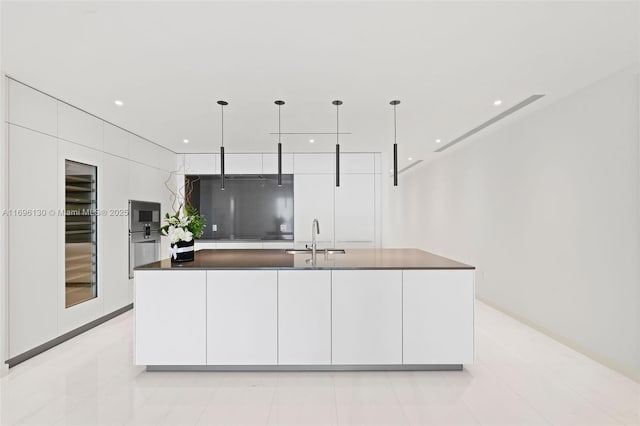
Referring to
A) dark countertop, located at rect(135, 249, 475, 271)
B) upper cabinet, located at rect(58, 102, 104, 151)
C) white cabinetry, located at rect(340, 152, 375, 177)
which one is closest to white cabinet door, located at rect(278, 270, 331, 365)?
dark countertop, located at rect(135, 249, 475, 271)

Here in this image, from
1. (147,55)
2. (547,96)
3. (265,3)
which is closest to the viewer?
(265,3)

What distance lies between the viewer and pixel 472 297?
9.12 ft

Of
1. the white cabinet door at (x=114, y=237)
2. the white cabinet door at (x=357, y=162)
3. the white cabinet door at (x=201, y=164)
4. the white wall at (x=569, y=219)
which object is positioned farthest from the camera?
the white cabinet door at (x=201, y=164)

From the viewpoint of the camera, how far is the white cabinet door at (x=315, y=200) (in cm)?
573

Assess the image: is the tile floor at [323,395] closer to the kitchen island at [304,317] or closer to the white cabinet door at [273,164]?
the kitchen island at [304,317]

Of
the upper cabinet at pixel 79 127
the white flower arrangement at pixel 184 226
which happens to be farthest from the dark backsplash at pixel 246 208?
the white flower arrangement at pixel 184 226

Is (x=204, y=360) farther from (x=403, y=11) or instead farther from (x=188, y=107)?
(x=403, y=11)

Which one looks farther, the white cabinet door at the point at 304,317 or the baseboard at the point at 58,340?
the baseboard at the point at 58,340

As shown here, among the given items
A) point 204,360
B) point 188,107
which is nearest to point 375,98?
point 188,107

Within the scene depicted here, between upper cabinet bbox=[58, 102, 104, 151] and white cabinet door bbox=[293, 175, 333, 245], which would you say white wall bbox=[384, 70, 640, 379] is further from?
upper cabinet bbox=[58, 102, 104, 151]

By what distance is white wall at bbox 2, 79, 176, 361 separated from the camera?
2887 millimetres

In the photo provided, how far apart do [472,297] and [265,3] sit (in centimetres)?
257

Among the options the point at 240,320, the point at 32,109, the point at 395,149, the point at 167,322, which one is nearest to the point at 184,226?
the point at 167,322

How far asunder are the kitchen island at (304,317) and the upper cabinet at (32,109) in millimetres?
1719
